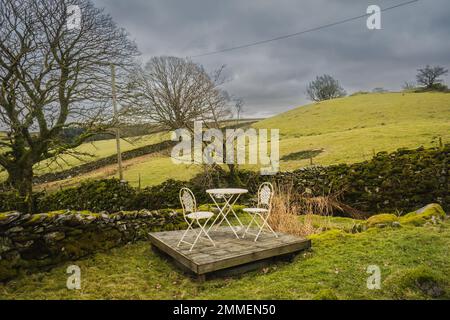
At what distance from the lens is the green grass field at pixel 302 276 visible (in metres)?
4.11

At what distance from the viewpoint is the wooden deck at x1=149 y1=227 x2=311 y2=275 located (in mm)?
4805

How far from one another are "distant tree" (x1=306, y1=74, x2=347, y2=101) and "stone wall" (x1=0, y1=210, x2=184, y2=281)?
56226 mm

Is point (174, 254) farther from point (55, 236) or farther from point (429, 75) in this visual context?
point (429, 75)

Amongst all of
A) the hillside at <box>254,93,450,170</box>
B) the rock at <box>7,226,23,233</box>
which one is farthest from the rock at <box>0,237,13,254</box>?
the hillside at <box>254,93,450,170</box>

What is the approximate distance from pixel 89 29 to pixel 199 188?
23.4 feet

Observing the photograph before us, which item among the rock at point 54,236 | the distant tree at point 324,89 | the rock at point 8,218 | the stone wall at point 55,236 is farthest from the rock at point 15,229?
the distant tree at point 324,89

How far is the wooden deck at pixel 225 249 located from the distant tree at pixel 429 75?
182 feet

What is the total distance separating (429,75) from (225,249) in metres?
59.5

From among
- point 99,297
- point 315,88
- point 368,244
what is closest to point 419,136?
point 368,244

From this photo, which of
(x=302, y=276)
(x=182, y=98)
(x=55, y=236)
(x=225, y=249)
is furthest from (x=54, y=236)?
(x=182, y=98)

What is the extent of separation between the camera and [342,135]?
903 inches

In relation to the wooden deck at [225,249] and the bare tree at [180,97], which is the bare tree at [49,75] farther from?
the wooden deck at [225,249]

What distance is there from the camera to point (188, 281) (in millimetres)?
4930
